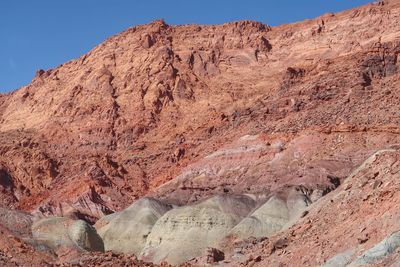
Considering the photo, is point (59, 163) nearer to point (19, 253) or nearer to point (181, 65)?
point (181, 65)

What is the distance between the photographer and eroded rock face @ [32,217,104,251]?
174 ft

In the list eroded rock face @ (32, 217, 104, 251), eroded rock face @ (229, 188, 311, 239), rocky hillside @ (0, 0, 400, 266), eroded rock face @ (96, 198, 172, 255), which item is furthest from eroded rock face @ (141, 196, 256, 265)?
eroded rock face @ (32, 217, 104, 251)

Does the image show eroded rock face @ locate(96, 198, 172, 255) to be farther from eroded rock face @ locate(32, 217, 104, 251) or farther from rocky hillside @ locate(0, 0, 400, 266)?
eroded rock face @ locate(32, 217, 104, 251)

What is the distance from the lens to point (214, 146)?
79.3 meters

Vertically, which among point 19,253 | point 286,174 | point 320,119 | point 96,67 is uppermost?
point 96,67

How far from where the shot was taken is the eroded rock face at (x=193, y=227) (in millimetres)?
57562

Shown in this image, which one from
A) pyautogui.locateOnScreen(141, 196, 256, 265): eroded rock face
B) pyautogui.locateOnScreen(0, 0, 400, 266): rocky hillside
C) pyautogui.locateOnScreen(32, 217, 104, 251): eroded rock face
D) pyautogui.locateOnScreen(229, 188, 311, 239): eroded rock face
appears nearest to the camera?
pyautogui.locateOnScreen(0, 0, 400, 266): rocky hillside

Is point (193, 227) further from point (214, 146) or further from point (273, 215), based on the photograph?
point (214, 146)

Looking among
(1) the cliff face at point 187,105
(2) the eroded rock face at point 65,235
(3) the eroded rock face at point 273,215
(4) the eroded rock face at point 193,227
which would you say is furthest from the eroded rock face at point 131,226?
(3) the eroded rock face at point 273,215

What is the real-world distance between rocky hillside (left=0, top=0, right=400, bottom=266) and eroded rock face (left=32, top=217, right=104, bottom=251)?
19 cm

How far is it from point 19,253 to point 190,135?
4981 centimetres

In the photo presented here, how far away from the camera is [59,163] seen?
89250mm

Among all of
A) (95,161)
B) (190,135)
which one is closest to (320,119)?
(190,135)

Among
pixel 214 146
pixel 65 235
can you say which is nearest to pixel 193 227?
pixel 65 235
